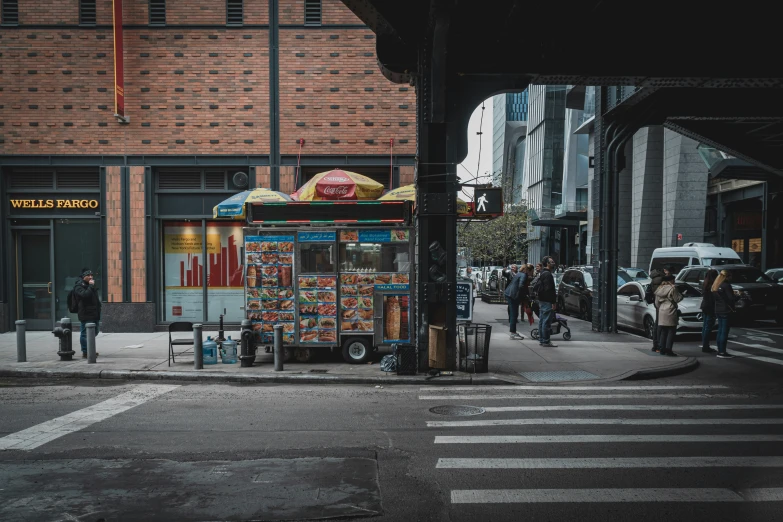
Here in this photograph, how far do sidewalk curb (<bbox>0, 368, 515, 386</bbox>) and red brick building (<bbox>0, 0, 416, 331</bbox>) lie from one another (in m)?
5.48

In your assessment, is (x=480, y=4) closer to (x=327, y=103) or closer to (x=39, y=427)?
(x=327, y=103)

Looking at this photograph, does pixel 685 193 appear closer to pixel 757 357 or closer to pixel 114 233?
pixel 757 357

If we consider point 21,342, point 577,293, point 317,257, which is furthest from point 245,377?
point 577,293

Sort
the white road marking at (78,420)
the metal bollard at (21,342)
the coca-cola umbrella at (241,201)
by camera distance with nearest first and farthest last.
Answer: the white road marking at (78,420)
the metal bollard at (21,342)
the coca-cola umbrella at (241,201)

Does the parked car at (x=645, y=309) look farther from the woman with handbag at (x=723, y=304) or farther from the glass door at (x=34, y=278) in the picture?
the glass door at (x=34, y=278)

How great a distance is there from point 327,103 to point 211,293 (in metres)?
6.11

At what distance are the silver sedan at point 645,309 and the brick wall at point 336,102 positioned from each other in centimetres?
746

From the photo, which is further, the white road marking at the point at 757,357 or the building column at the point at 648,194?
the building column at the point at 648,194

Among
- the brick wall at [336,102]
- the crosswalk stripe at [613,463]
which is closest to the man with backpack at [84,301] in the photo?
the brick wall at [336,102]

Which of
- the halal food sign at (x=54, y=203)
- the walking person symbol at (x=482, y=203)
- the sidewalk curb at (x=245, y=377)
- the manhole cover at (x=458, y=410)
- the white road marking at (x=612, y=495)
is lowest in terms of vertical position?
the sidewalk curb at (x=245, y=377)

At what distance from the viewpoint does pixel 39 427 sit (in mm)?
7406

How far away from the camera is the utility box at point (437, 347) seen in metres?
10.9

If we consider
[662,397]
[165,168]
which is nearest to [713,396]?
[662,397]

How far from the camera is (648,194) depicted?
42219 mm
